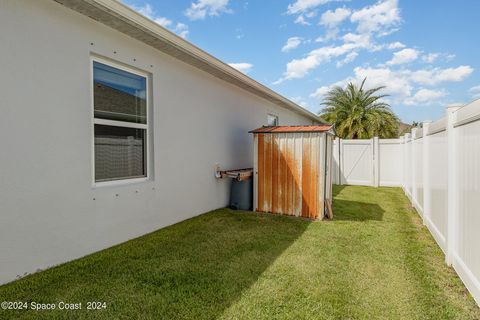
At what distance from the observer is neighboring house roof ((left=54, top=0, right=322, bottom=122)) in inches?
126

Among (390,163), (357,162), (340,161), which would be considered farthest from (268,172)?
(390,163)

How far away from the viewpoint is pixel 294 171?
587 centimetres

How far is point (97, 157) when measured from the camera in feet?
12.1

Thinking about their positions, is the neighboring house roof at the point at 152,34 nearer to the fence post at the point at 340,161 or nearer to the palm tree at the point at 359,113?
the fence post at the point at 340,161

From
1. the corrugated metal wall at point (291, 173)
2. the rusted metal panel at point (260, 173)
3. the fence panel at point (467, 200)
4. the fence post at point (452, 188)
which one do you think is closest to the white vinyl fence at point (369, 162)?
the corrugated metal wall at point (291, 173)

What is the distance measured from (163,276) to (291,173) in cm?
369

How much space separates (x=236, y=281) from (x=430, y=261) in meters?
2.55

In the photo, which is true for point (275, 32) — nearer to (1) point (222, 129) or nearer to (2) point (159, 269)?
(1) point (222, 129)

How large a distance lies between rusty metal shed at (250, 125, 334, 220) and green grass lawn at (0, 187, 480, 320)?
3.61ft

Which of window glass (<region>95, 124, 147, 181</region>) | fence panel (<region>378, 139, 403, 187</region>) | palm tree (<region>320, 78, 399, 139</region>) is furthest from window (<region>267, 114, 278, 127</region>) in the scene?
palm tree (<region>320, 78, 399, 139</region>)

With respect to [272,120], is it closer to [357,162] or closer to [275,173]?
[275,173]

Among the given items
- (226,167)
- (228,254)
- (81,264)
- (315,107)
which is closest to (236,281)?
(228,254)

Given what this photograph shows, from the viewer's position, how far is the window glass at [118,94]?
371cm

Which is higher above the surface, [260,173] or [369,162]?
[369,162]
